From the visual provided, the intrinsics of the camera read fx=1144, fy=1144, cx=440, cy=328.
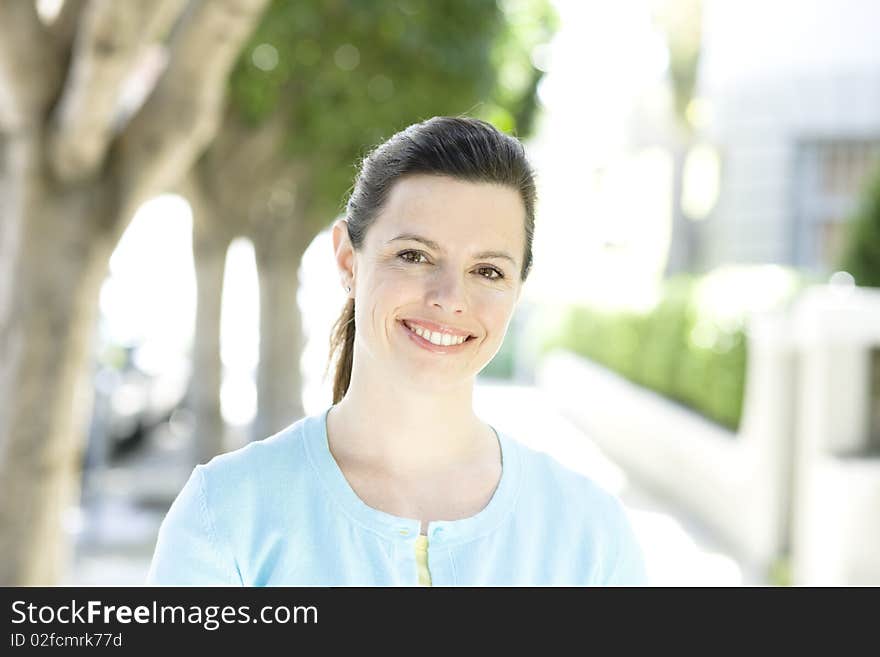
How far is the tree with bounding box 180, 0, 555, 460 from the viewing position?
7.74 metres

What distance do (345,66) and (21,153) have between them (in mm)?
4004

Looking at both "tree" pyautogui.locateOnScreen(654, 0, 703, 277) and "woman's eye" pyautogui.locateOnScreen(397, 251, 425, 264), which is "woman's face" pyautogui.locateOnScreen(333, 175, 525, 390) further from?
"tree" pyautogui.locateOnScreen(654, 0, 703, 277)

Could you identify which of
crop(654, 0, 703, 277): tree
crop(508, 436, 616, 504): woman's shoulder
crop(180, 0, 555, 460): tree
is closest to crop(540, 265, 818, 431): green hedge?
crop(180, 0, 555, 460): tree

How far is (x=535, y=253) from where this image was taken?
11.6 feet

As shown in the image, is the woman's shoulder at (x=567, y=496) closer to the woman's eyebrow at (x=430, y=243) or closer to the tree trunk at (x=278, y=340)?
the woman's eyebrow at (x=430, y=243)

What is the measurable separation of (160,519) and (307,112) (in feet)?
11.7

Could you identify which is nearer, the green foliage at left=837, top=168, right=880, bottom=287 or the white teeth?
the white teeth

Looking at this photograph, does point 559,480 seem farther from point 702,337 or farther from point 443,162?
point 702,337

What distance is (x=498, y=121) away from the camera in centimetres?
992

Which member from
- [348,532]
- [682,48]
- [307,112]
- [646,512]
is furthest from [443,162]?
[682,48]

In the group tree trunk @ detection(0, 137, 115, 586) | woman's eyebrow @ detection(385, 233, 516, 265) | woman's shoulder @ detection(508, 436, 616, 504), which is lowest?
woman's shoulder @ detection(508, 436, 616, 504)

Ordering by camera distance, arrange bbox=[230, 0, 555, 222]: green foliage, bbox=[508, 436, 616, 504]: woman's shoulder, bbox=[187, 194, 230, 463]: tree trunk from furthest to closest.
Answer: bbox=[187, 194, 230, 463]: tree trunk < bbox=[230, 0, 555, 222]: green foliage < bbox=[508, 436, 616, 504]: woman's shoulder

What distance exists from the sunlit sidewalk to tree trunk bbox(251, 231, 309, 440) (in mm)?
1882
